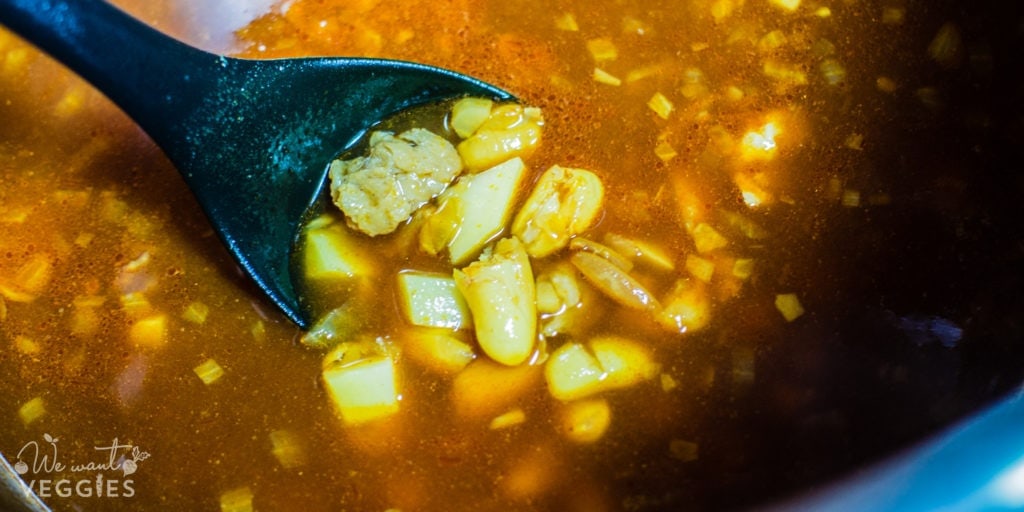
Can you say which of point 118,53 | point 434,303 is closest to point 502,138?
point 434,303

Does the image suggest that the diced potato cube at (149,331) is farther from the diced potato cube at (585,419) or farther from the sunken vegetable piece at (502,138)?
the diced potato cube at (585,419)

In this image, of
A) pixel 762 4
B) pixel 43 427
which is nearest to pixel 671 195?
pixel 762 4

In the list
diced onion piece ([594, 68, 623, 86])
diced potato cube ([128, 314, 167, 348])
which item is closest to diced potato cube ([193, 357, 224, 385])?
diced potato cube ([128, 314, 167, 348])

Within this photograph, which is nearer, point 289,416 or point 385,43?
point 289,416

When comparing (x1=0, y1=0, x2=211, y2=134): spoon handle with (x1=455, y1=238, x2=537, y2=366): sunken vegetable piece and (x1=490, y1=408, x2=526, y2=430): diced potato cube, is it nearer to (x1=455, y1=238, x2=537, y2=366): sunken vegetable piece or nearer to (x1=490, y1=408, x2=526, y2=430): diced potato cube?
(x1=455, y1=238, x2=537, y2=366): sunken vegetable piece

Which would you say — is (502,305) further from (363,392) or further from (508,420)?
(363,392)

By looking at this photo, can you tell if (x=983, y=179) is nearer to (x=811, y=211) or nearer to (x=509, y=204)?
(x=811, y=211)
